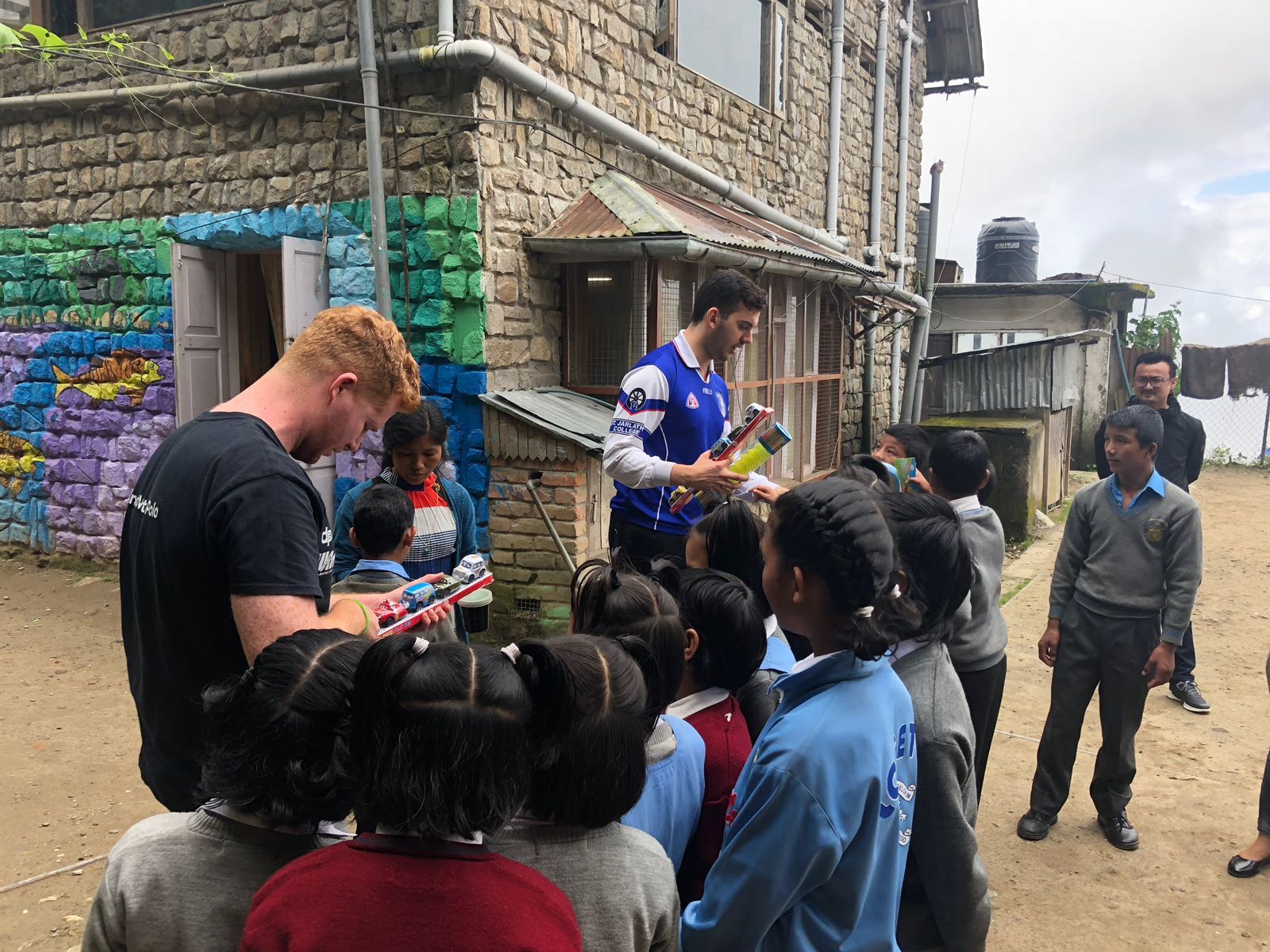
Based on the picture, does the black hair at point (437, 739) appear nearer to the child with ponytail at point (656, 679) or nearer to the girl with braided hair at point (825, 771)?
the child with ponytail at point (656, 679)

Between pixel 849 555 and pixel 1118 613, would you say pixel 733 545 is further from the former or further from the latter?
pixel 1118 613

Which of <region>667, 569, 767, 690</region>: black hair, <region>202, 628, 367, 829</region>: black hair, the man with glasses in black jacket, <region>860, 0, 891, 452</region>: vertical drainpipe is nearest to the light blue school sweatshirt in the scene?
<region>667, 569, 767, 690</region>: black hair

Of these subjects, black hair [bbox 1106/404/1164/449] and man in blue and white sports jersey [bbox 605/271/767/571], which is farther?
black hair [bbox 1106/404/1164/449]

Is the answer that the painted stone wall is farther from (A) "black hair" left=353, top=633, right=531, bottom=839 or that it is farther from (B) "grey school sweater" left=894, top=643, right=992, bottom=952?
(A) "black hair" left=353, top=633, right=531, bottom=839

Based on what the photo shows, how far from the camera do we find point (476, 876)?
119cm

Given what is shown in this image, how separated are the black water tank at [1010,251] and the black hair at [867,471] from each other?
44.3 ft

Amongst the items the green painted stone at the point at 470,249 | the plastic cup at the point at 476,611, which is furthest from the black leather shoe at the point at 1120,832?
the green painted stone at the point at 470,249

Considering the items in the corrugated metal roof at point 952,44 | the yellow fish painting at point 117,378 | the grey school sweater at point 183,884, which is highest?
the corrugated metal roof at point 952,44

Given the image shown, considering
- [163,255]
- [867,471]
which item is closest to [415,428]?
[867,471]

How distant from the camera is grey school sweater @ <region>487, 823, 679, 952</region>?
4.54 feet

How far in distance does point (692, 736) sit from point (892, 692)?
1.42ft

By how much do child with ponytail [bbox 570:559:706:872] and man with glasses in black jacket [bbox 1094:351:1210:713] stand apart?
3932mm

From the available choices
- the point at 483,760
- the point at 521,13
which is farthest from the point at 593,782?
the point at 521,13

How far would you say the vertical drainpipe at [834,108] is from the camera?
31.0ft
